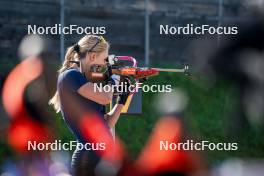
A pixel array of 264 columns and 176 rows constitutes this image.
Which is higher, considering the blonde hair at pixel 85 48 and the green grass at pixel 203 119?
the blonde hair at pixel 85 48

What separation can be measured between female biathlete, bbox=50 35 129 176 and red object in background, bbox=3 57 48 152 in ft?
6.97

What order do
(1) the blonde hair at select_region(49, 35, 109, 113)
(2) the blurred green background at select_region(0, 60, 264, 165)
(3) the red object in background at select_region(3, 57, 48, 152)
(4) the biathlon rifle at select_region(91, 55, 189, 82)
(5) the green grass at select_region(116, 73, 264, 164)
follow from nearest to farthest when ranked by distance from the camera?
(1) the blonde hair at select_region(49, 35, 109, 113), (4) the biathlon rifle at select_region(91, 55, 189, 82), (3) the red object in background at select_region(3, 57, 48, 152), (2) the blurred green background at select_region(0, 60, 264, 165), (5) the green grass at select_region(116, 73, 264, 164)

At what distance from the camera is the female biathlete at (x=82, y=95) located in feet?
9.59

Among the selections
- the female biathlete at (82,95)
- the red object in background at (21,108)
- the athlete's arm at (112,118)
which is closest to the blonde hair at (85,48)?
the female biathlete at (82,95)

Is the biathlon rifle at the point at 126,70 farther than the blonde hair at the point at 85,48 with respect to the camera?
Yes

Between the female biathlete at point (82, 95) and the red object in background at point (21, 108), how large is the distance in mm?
2123

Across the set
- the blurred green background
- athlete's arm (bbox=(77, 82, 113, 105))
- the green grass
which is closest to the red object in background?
the blurred green background

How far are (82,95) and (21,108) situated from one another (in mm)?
4437

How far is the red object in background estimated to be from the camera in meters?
6.00

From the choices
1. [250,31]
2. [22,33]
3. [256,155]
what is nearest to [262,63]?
[250,31]

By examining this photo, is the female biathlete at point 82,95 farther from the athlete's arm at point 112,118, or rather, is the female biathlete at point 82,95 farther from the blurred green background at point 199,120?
the blurred green background at point 199,120

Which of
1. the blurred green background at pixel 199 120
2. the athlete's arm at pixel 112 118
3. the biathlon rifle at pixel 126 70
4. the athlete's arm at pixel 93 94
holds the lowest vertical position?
the blurred green background at pixel 199 120

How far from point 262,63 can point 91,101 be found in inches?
187

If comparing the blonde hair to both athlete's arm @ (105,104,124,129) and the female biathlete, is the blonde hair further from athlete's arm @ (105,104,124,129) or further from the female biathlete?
athlete's arm @ (105,104,124,129)
